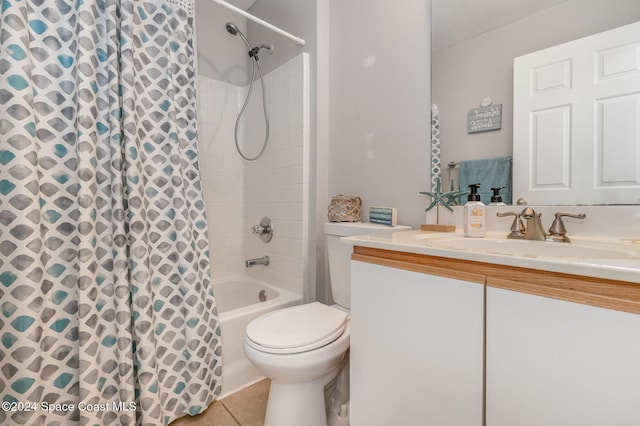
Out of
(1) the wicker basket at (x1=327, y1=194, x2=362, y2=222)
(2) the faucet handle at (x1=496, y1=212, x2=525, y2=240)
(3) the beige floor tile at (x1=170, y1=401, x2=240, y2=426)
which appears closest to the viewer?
(2) the faucet handle at (x1=496, y1=212, x2=525, y2=240)

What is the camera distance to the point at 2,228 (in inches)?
35.1

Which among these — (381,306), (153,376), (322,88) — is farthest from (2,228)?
(322,88)

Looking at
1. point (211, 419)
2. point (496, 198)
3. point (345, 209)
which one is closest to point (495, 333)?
point (496, 198)

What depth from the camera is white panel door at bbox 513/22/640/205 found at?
2.86 ft

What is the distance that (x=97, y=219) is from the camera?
3.42 ft

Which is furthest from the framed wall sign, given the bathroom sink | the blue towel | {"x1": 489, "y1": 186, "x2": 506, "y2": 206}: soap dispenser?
the bathroom sink

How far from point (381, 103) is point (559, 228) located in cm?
96

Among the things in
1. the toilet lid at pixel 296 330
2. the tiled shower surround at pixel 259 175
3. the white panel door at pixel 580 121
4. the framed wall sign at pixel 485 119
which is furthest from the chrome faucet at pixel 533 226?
the tiled shower surround at pixel 259 175

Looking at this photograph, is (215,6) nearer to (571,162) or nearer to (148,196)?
(148,196)

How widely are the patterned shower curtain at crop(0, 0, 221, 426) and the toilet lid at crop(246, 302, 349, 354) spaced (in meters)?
0.37

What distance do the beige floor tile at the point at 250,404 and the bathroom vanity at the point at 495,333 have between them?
577mm

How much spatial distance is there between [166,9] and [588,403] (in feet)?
6.08

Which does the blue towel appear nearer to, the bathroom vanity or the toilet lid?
the bathroom vanity

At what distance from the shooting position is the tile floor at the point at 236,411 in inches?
48.9
